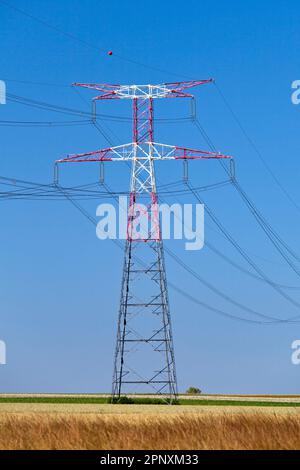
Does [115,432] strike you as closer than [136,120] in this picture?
Yes

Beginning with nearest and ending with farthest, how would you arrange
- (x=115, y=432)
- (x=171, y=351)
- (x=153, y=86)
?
(x=115, y=432) → (x=171, y=351) → (x=153, y=86)

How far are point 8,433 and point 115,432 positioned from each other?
397cm

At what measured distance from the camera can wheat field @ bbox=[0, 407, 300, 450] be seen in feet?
116

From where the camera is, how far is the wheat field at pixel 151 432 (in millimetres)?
35312

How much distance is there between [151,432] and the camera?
38781 mm

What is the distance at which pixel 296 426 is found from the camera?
41188 millimetres

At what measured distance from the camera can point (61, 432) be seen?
38.3 metres
